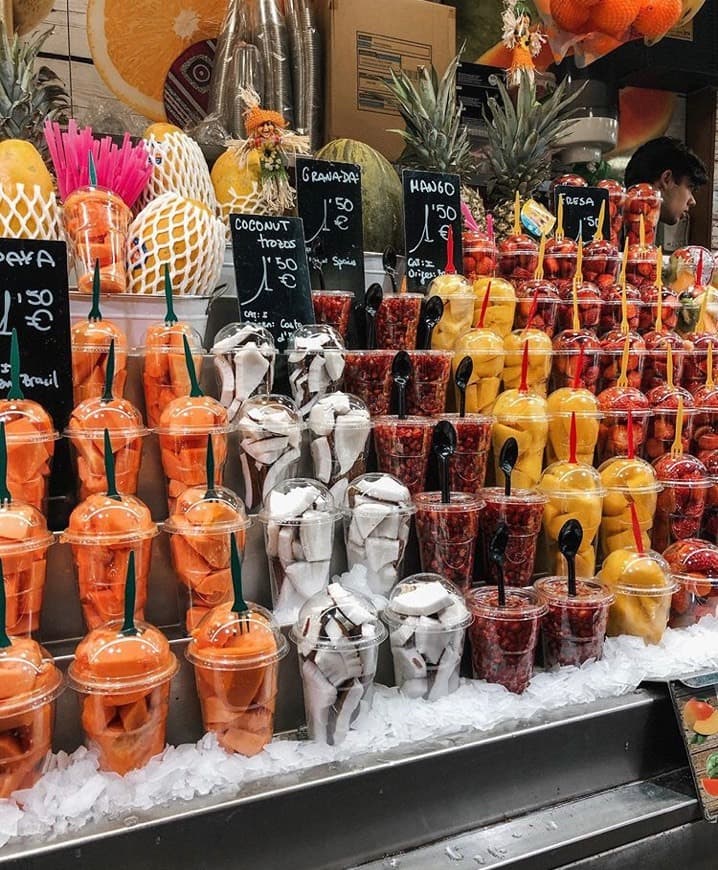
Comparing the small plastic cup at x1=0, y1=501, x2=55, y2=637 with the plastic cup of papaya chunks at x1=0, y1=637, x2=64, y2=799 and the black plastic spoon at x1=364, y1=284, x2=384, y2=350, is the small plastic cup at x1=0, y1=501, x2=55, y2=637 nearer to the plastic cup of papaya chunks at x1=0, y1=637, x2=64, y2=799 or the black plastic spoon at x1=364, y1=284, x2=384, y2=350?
the plastic cup of papaya chunks at x1=0, y1=637, x2=64, y2=799

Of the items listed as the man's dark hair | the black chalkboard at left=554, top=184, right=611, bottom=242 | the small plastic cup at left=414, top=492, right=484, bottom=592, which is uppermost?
the man's dark hair

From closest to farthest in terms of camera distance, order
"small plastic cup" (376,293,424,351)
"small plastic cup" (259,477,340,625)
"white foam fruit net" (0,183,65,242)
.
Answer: "small plastic cup" (259,477,340,625), "white foam fruit net" (0,183,65,242), "small plastic cup" (376,293,424,351)

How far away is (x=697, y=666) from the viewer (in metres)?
1.60

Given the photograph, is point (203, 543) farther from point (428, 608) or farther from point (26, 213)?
point (26, 213)

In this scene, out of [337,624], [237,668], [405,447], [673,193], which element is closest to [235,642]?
[237,668]

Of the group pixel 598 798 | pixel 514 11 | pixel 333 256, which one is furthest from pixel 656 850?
pixel 514 11

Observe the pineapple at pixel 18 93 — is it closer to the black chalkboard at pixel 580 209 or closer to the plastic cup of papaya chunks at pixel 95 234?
the plastic cup of papaya chunks at pixel 95 234

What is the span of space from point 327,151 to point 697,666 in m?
1.76

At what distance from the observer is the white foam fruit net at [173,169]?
199cm

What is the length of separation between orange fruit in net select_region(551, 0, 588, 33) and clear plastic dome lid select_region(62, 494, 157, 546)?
2578 mm

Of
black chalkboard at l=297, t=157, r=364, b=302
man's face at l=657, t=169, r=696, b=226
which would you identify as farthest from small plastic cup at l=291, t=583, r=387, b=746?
man's face at l=657, t=169, r=696, b=226

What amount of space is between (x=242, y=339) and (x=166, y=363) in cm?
16

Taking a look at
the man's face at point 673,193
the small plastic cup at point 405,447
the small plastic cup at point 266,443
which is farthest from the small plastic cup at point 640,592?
the man's face at point 673,193

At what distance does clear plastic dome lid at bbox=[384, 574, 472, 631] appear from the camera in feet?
4.64
